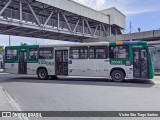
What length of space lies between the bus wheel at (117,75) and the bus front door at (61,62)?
12.6 ft

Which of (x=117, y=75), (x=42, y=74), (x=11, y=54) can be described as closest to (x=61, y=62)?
(x=42, y=74)

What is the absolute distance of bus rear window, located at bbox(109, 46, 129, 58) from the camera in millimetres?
14805

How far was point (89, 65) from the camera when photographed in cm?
1587

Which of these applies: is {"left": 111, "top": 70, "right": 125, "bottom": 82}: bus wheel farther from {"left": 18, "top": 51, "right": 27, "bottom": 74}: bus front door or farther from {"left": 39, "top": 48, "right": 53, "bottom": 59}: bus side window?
{"left": 18, "top": 51, "right": 27, "bottom": 74}: bus front door

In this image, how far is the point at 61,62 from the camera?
16906 millimetres

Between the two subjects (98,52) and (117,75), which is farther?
(98,52)

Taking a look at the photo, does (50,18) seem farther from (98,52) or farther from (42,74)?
(98,52)

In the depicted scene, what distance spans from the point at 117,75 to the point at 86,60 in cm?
265

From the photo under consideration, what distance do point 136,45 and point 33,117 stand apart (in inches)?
401

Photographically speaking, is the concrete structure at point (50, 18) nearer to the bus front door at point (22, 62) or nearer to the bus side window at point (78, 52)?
the bus front door at point (22, 62)

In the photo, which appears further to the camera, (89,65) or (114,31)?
(114,31)

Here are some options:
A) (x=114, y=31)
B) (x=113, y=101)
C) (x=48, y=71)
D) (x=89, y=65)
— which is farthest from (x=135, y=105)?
(x=114, y=31)

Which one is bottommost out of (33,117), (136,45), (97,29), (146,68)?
(33,117)

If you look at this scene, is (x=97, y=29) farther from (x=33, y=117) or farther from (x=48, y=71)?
(x=33, y=117)
